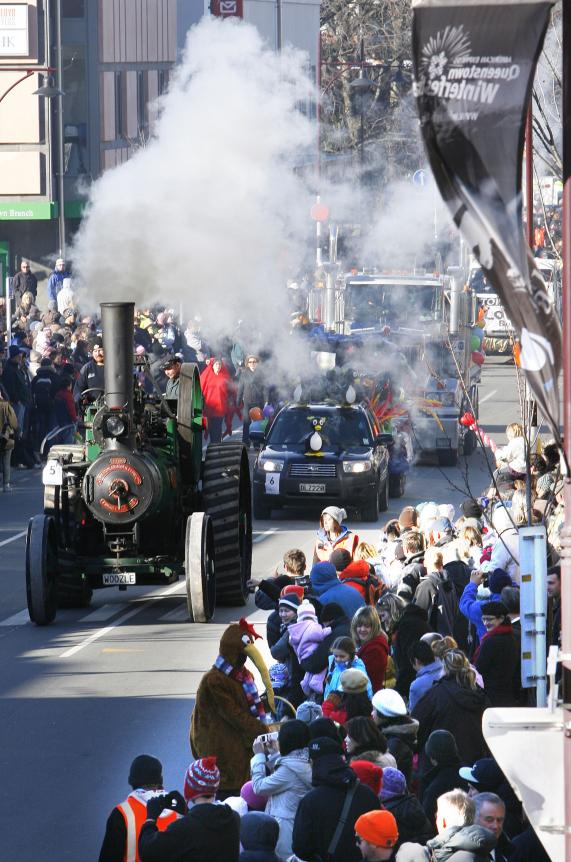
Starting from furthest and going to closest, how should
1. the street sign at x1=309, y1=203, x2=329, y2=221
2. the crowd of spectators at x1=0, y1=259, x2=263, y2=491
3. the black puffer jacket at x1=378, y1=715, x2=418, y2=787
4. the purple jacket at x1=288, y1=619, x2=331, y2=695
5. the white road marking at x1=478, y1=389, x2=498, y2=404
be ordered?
the white road marking at x1=478, y1=389, x2=498, y2=404 < the street sign at x1=309, y1=203, x2=329, y2=221 < the crowd of spectators at x1=0, y1=259, x2=263, y2=491 < the purple jacket at x1=288, y1=619, x2=331, y2=695 < the black puffer jacket at x1=378, y1=715, x2=418, y2=787

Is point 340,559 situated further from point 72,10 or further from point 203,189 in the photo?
point 72,10

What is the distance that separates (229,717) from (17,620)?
695 centimetres

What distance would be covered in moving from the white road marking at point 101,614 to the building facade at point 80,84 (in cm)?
2373

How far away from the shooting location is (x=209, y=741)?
9.48m

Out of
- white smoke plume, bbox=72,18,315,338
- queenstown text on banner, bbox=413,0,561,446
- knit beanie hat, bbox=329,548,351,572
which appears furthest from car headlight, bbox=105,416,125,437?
queenstown text on banner, bbox=413,0,561,446

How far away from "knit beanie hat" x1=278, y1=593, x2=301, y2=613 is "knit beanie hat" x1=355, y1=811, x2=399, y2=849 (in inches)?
165

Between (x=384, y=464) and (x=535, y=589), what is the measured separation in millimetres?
17405

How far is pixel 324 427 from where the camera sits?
23297mm

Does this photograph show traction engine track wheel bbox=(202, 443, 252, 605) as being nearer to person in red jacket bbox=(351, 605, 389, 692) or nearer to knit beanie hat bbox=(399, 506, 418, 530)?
knit beanie hat bbox=(399, 506, 418, 530)

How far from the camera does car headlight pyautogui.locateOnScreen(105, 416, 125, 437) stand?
595 inches

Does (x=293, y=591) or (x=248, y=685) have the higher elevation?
(x=293, y=591)

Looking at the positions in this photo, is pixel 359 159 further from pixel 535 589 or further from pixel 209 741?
pixel 535 589

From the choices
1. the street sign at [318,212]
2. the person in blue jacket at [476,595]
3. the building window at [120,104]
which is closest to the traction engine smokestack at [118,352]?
the person in blue jacket at [476,595]

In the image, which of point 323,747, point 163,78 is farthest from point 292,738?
point 163,78
